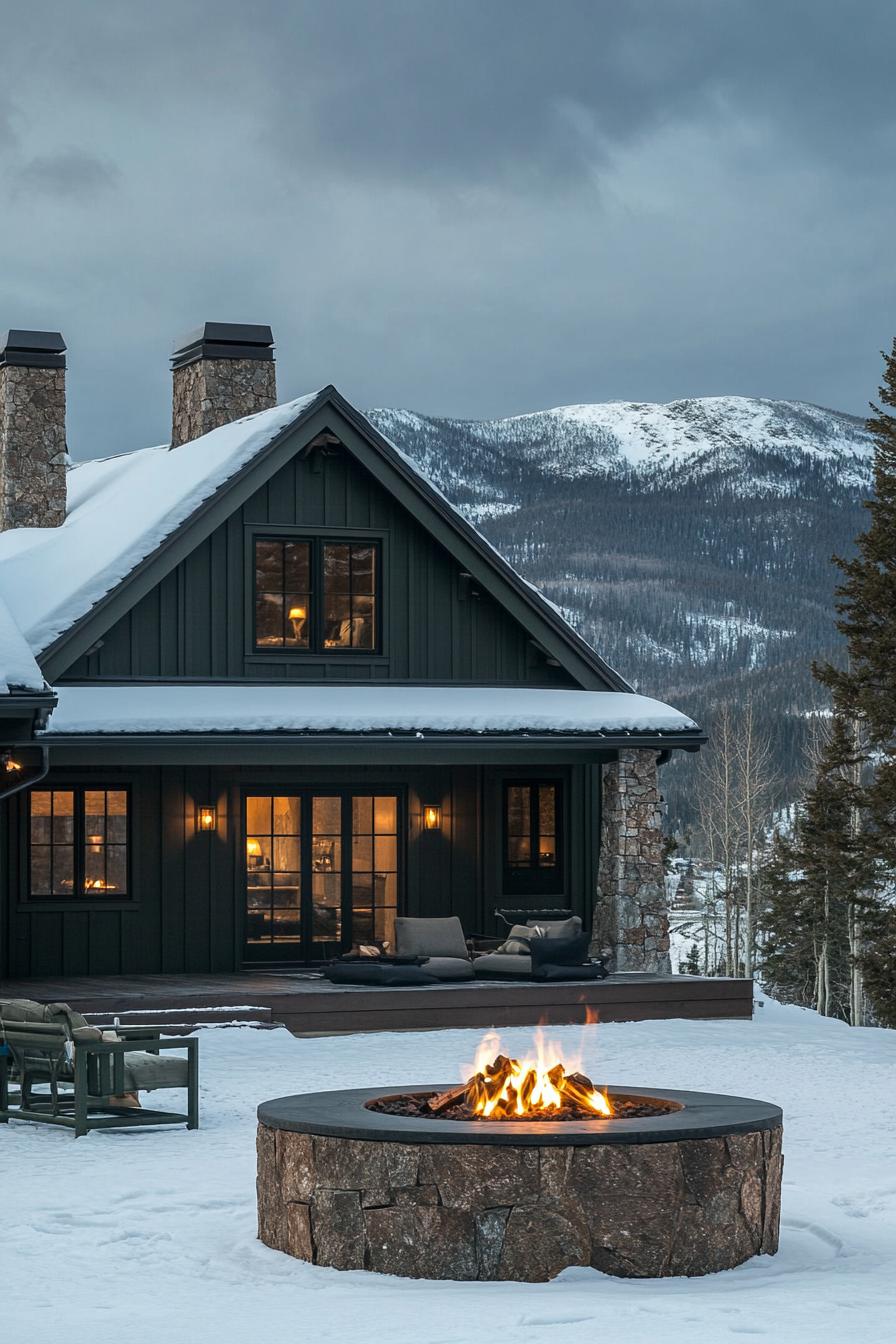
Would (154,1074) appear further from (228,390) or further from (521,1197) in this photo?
(228,390)

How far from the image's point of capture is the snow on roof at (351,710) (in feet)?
56.7

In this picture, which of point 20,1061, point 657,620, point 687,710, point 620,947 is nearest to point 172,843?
point 620,947

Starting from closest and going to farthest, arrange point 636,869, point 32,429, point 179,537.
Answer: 1. point 179,537
2. point 636,869
3. point 32,429

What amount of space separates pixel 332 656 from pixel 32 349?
5.99 meters

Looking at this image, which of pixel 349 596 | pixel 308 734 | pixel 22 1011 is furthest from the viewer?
pixel 349 596

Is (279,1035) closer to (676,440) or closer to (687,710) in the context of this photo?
(687,710)

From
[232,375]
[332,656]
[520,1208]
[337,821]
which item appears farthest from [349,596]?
[520,1208]

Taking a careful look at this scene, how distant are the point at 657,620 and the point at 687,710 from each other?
69.9ft

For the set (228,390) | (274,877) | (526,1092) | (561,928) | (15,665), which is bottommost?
(561,928)

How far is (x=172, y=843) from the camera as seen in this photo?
18.7 meters

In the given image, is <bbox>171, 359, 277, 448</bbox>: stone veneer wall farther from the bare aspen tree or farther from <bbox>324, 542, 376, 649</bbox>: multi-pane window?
the bare aspen tree

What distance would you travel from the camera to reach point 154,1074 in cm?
1195

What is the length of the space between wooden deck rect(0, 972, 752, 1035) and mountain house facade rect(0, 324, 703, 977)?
0.82m

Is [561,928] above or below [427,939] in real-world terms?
above
